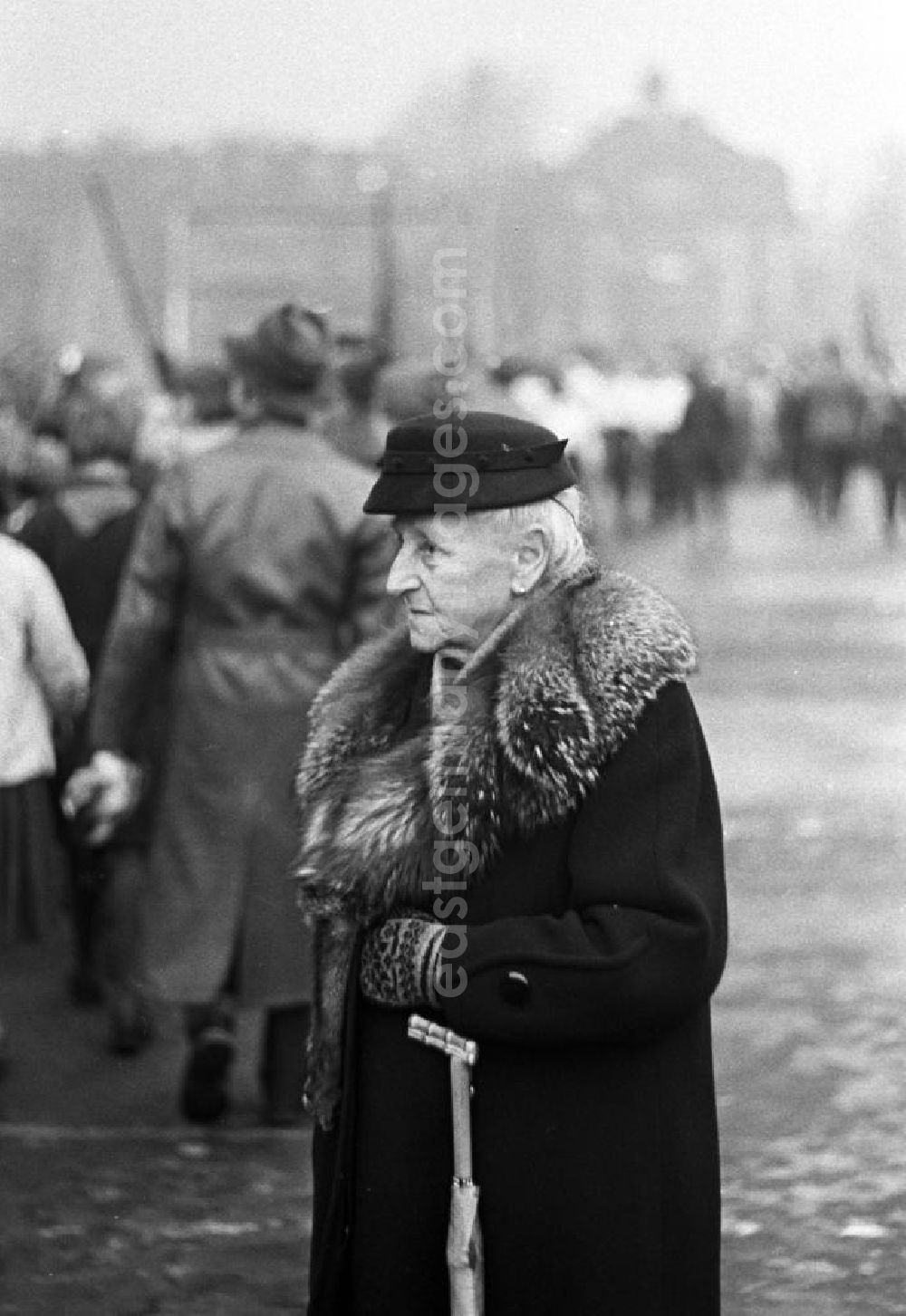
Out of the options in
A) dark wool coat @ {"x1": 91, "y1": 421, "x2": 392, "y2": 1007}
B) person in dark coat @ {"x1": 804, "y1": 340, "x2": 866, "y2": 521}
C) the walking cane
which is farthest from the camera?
person in dark coat @ {"x1": 804, "y1": 340, "x2": 866, "y2": 521}

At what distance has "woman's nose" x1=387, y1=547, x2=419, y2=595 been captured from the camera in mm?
2889

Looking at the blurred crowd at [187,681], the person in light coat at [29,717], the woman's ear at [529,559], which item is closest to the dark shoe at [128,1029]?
the blurred crowd at [187,681]

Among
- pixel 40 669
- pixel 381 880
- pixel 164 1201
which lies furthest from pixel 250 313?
pixel 381 880

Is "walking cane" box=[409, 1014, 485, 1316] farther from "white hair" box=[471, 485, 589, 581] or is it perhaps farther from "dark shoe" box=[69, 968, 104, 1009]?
"dark shoe" box=[69, 968, 104, 1009]

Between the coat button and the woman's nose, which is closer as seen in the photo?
the coat button

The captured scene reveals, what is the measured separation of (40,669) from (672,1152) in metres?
3.20

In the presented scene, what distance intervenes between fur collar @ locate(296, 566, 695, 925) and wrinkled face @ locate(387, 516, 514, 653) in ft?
0.15

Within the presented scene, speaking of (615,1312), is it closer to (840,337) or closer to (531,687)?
(531,687)

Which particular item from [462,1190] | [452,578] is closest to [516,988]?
[462,1190]

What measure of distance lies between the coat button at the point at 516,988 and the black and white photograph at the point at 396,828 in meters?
0.01

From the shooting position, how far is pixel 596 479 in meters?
21.5

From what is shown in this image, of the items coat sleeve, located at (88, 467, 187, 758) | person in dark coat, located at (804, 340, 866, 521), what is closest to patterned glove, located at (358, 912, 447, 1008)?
coat sleeve, located at (88, 467, 187, 758)

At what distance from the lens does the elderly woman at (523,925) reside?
2732mm

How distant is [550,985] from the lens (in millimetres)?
2723
